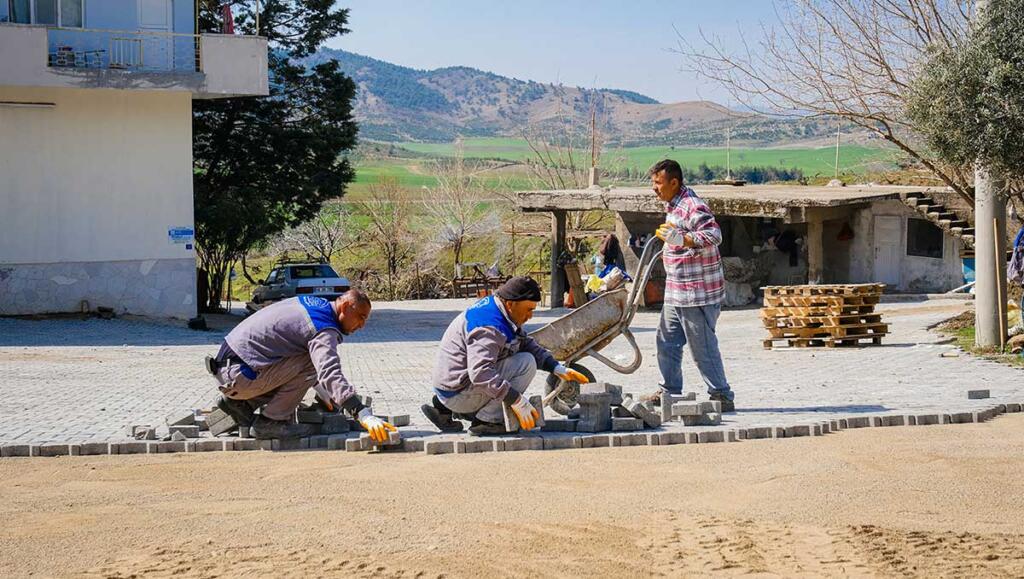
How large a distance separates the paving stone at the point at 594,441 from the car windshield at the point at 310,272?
27147 millimetres

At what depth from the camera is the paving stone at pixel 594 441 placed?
9375 mm

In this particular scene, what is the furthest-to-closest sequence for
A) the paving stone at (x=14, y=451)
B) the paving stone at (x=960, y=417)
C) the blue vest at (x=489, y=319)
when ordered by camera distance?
the paving stone at (x=960, y=417), the paving stone at (x=14, y=451), the blue vest at (x=489, y=319)

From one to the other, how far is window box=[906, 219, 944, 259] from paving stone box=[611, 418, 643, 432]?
2167 centimetres

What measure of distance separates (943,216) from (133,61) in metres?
18.2

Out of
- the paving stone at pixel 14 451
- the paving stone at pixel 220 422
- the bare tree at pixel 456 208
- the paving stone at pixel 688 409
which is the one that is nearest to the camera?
the paving stone at pixel 14 451

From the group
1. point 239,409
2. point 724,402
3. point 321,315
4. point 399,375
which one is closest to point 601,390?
point 724,402

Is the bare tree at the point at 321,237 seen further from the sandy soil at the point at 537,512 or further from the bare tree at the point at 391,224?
the sandy soil at the point at 537,512

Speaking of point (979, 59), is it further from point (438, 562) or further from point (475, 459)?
point (438, 562)

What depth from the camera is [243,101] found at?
3319 centimetres

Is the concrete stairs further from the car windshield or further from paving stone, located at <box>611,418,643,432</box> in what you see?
paving stone, located at <box>611,418,643,432</box>

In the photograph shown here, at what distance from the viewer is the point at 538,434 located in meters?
9.55

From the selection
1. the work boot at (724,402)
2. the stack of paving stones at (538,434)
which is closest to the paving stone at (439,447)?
the stack of paving stones at (538,434)

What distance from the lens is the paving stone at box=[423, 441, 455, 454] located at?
9.18 metres

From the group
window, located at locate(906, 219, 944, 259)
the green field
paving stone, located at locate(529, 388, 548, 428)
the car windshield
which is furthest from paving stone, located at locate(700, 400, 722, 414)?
the green field
